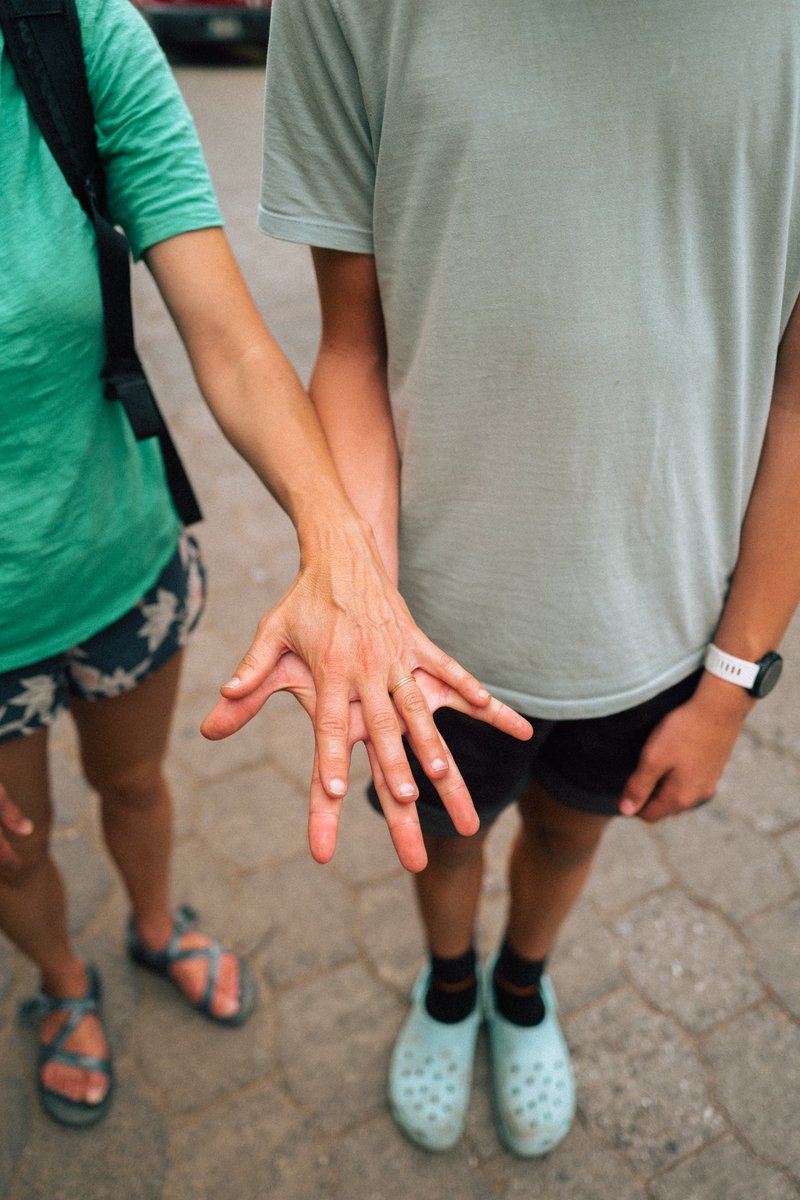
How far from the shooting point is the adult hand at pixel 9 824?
1358 millimetres

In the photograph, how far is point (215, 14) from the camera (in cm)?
816

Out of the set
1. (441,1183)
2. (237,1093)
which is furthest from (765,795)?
(237,1093)

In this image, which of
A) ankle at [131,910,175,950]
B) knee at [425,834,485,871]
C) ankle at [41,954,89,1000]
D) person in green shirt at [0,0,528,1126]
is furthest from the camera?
ankle at [131,910,175,950]

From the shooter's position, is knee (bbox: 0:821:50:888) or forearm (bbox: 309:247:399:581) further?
knee (bbox: 0:821:50:888)

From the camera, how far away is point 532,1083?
174cm

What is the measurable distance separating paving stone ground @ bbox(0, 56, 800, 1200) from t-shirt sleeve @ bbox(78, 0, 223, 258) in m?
1.52

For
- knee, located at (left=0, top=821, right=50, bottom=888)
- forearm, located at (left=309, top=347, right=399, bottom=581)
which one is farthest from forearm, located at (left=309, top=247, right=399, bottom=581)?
knee, located at (left=0, top=821, right=50, bottom=888)

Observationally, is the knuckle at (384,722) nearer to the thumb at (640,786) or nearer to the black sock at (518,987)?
the thumb at (640,786)

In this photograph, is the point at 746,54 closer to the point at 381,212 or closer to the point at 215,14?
the point at 381,212

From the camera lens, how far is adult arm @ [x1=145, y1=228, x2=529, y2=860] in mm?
903

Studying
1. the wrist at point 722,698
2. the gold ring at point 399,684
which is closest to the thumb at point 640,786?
the wrist at point 722,698

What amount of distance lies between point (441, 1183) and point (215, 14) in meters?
9.25

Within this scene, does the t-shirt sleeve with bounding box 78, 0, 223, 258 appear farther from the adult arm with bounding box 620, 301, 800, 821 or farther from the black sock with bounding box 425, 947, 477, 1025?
the black sock with bounding box 425, 947, 477, 1025

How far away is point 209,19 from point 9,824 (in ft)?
29.1
